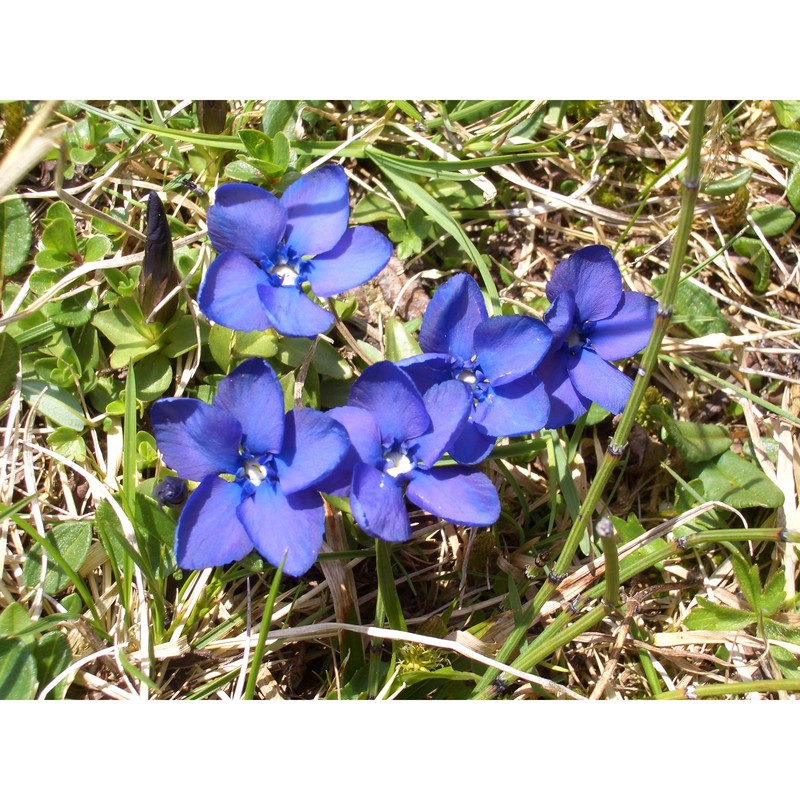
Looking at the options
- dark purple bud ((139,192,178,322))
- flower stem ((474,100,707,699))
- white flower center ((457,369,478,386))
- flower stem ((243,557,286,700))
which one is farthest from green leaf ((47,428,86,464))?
flower stem ((474,100,707,699))

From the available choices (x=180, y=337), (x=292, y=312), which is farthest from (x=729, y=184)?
(x=180, y=337)

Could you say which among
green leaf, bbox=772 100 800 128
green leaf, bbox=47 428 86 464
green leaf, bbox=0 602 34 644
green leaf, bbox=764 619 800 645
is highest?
green leaf, bbox=772 100 800 128

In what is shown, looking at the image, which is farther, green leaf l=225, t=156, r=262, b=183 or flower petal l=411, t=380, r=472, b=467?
green leaf l=225, t=156, r=262, b=183

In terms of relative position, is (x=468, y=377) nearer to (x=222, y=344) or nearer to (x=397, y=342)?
(x=397, y=342)

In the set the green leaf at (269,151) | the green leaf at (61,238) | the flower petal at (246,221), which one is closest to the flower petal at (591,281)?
the flower petal at (246,221)

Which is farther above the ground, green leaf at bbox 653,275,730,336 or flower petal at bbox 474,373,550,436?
flower petal at bbox 474,373,550,436

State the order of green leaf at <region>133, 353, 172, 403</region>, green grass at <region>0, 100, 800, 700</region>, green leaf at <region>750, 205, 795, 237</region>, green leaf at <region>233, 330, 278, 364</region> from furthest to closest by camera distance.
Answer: green leaf at <region>750, 205, 795, 237</region> < green leaf at <region>133, 353, 172, 403</region> < green leaf at <region>233, 330, 278, 364</region> < green grass at <region>0, 100, 800, 700</region>

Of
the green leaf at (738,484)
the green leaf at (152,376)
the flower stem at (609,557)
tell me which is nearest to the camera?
the flower stem at (609,557)

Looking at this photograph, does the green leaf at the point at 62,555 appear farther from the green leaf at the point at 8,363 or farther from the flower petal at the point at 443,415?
the flower petal at the point at 443,415

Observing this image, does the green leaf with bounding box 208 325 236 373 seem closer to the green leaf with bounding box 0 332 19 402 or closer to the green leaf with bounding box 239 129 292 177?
the green leaf with bounding box 239 129 292 177
